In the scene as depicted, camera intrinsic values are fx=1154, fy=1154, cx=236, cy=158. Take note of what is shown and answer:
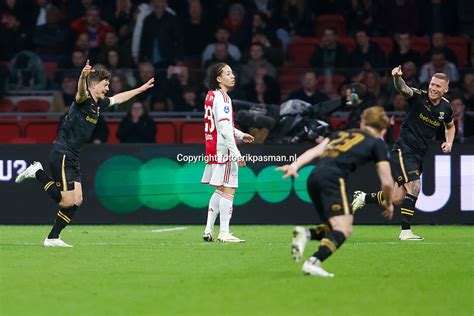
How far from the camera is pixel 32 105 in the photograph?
20.9 m

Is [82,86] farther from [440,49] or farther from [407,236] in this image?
[440,49]

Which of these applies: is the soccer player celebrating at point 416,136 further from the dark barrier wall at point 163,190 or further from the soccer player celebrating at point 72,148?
the soccer player celebrating at point 72,148

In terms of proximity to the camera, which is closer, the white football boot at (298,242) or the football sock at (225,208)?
the white football boot at (298,242)

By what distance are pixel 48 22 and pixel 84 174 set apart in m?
5.88

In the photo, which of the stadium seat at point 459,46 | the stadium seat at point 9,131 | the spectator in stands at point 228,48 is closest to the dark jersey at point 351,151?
the stadium seat at point 9,131

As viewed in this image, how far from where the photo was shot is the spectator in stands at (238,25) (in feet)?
73.5

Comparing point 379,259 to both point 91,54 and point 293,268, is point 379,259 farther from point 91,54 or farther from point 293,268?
point 91,54

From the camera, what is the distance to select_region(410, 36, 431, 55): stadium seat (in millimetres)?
22406

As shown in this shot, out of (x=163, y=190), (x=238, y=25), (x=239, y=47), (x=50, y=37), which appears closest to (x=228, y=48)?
(x=239, y=47)

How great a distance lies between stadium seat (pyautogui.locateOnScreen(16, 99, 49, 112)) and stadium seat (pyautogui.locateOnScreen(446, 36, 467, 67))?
7745 millimetres

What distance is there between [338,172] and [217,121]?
390cm

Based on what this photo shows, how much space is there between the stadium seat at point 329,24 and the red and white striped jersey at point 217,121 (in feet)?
30.3

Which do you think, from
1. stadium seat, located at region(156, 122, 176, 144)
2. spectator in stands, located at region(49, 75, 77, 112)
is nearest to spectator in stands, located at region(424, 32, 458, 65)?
stadium seat, located at region(156, 122, 176, 144)

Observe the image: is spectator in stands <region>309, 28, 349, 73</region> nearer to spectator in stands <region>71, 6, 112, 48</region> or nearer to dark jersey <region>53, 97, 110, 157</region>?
spectator in stands <region>71, 6, 112, 48</region>
